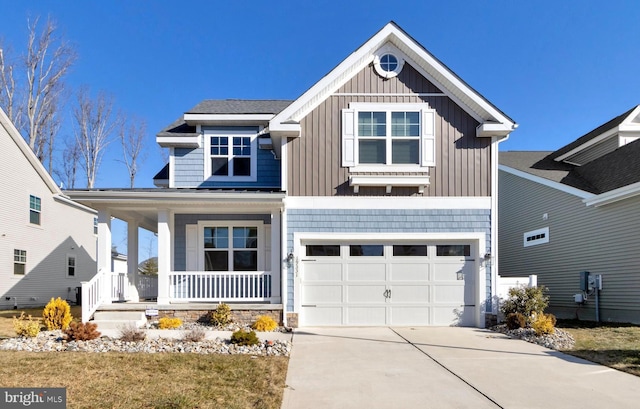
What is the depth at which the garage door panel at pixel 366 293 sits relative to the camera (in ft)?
35.0

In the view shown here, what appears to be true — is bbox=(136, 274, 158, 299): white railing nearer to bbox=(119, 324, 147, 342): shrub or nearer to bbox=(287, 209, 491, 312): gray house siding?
bbox=(119, 324, 147, 342): shrub

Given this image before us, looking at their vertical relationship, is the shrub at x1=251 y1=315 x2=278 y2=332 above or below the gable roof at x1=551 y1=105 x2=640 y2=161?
below

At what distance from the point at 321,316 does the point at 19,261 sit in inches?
507

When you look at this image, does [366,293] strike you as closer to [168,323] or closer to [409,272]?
[409,272]

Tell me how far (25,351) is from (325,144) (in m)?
7.47

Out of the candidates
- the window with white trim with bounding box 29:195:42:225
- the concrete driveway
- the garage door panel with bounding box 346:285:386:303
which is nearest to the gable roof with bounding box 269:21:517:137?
the garage door panel with bounding box 346:285:386:303

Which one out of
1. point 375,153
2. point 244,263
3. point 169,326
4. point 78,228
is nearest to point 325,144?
point 375,153

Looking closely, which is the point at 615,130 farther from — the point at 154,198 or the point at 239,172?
the point at 154,198

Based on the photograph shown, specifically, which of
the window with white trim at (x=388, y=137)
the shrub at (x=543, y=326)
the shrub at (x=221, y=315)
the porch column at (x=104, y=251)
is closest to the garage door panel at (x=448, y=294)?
the shrub at (x=543, y=326)

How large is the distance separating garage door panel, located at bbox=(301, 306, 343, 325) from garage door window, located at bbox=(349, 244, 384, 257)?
5.00 ft

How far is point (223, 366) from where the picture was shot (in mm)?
6367

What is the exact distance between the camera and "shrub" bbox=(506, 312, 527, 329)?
31.5 ft

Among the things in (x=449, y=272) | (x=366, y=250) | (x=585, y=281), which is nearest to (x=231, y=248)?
(x=366, y=250)

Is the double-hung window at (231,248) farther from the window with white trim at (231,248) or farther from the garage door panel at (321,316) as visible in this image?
the garage door panel at (321,316)
